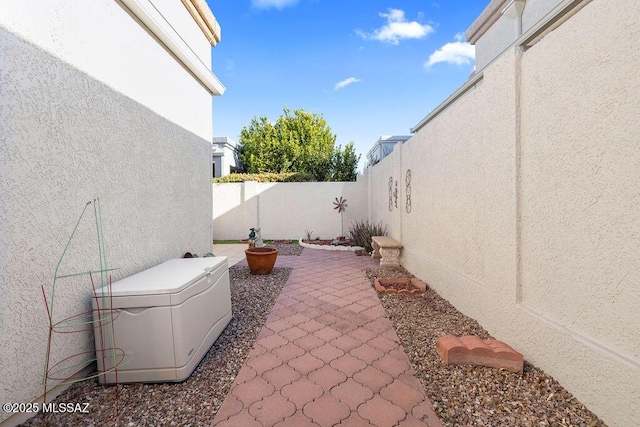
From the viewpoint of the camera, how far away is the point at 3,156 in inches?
80.0

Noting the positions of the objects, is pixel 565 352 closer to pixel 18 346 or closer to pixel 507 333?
pixel 507 333

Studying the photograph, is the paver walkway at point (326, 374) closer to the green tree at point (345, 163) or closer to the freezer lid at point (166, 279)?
the freezer lid at point (166, 279)

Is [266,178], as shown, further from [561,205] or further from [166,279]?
[561,205]

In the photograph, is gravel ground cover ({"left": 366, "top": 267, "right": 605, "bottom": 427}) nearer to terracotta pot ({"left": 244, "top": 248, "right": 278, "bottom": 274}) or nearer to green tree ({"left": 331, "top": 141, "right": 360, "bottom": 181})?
terracotta pot ({"left": 244, "top": 248, "right": 278, "bottom": 274})

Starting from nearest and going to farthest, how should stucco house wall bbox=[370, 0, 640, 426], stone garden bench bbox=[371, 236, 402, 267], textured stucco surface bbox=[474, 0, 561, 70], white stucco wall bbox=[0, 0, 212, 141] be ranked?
stucco house wall bbox=[370, 0, 640, 426] < white stucco wall bbox=[0, 0, 212, 141] < textured stucco surface bbox=[474, 0, 561, 70] < stone garden bench bbox=[371, 236, 402, 267]

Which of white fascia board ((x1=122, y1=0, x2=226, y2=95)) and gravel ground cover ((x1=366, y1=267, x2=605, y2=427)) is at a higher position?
white fascia board ((x1=122, y1=0, x2=226, y2=95))

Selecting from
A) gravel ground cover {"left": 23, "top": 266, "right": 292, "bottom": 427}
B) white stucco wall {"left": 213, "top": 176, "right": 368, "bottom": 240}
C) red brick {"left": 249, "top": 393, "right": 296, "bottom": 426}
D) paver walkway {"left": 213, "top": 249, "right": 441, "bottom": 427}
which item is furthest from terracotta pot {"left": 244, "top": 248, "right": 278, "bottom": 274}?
white stucco wall {"left": 213, "top": 176, "right": 368, "bottom": 240}

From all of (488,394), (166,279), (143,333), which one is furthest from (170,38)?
(488,394)

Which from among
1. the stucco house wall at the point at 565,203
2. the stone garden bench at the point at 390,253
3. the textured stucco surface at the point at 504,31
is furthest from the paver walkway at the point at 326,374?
the textured stucco surface at the point at 504,31

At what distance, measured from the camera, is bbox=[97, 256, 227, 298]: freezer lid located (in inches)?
101

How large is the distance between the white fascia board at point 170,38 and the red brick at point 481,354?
500cm

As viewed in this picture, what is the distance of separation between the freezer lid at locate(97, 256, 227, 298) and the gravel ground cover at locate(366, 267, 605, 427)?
7.42ft

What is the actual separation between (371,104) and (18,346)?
1791 cm

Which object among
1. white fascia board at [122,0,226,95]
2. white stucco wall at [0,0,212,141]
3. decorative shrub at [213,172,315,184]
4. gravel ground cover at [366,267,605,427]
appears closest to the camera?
gravel ground cover at [366,267,605,427]
